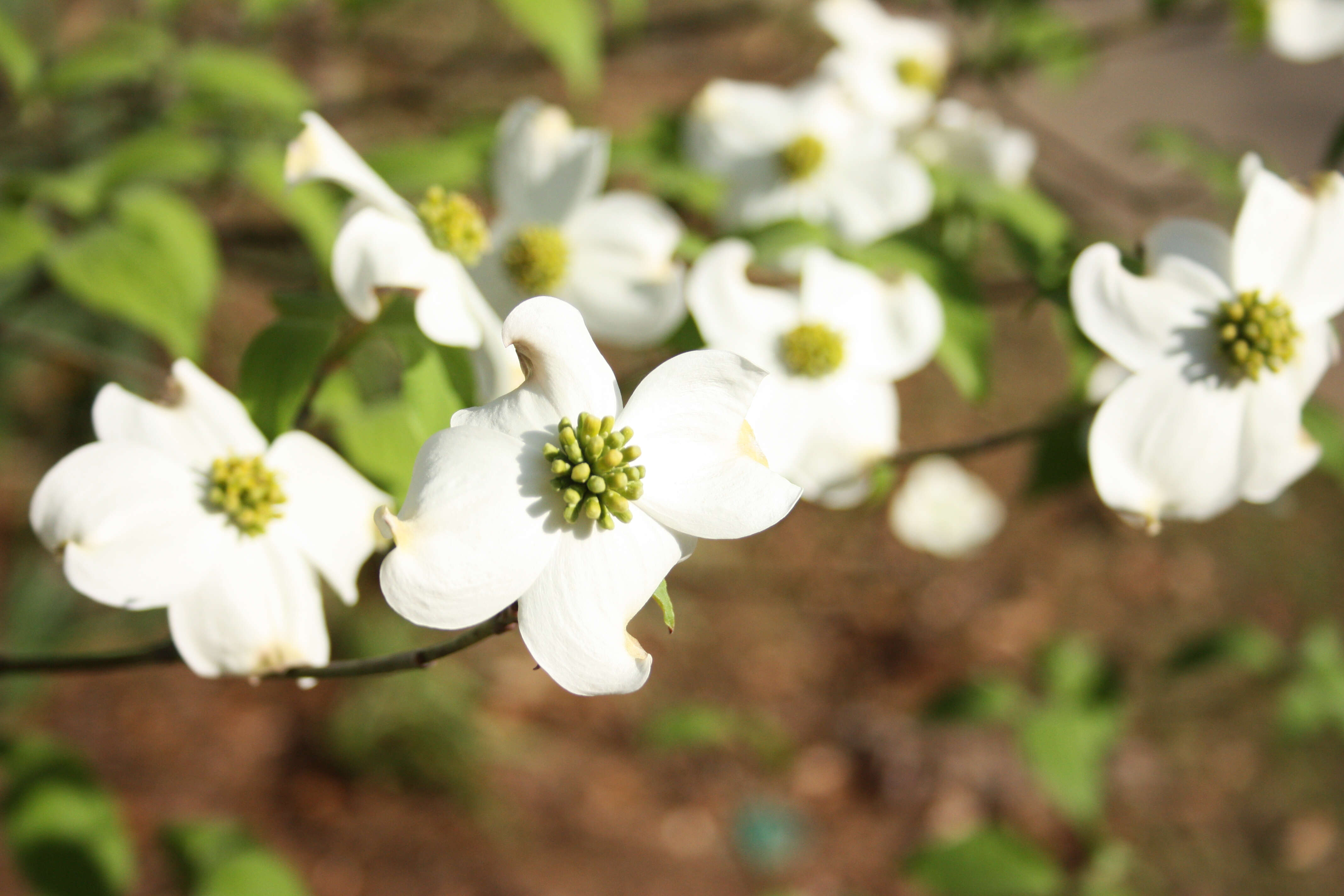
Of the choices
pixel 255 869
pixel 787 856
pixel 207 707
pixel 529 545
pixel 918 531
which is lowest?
pixel 787 856

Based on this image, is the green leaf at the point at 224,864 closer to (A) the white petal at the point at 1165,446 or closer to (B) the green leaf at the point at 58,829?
(B) the green leaf at the point at 58,829

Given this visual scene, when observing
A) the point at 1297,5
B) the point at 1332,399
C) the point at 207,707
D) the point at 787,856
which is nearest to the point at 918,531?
the point at 787,856

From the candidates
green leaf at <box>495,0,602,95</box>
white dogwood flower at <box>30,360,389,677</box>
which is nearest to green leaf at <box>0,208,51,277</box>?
white dogwood flower at <box>30,360,389,677</box>

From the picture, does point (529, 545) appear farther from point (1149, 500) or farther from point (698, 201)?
point (698, 201)

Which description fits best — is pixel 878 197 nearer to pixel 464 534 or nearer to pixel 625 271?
pixel 625 271

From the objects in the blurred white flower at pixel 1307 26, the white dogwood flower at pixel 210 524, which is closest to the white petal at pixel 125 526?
the white dogwood flower at pixel 210 524

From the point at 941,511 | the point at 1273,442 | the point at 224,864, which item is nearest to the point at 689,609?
the point at 941,511

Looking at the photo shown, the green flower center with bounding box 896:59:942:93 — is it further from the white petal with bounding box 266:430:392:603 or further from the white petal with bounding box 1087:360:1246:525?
the white petal with bounding box 266:430:392:603
